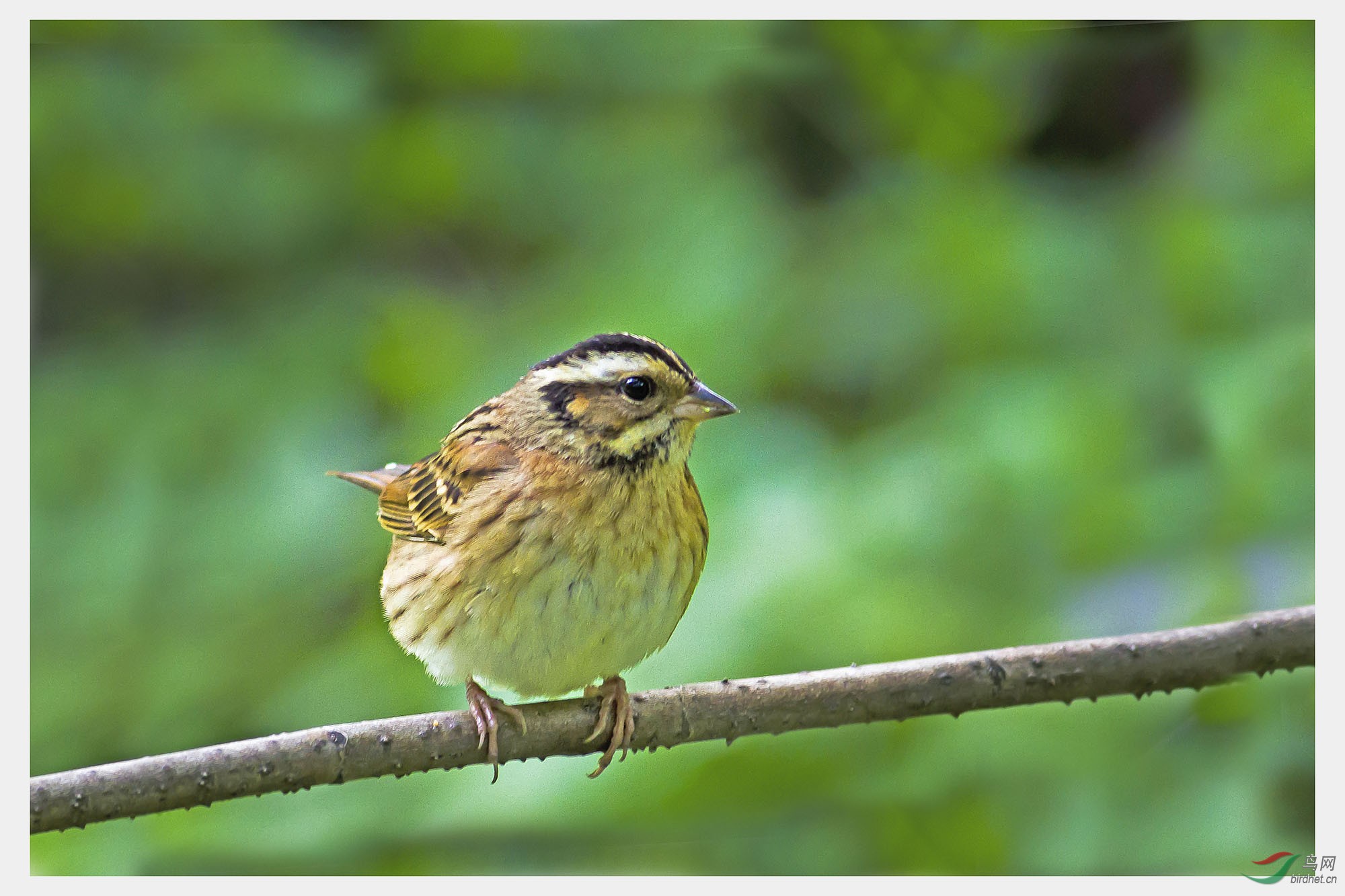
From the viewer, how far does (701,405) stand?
2266 mm

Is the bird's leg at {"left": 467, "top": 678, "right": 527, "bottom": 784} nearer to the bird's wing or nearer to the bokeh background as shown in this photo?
the bird's wing

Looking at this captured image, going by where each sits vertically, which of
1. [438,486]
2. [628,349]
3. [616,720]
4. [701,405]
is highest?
[628,349]

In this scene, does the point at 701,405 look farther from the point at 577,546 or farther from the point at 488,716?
the point at 488,716

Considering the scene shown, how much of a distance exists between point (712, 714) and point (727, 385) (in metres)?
0.87

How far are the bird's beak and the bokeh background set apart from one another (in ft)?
1.66

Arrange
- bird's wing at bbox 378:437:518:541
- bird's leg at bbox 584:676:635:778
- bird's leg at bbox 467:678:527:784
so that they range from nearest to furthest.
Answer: bird's leg at bbox 467:678:527:784
bird's leg at bbox 584:676:635:778
bird's wing at bbox 378:437:518:541

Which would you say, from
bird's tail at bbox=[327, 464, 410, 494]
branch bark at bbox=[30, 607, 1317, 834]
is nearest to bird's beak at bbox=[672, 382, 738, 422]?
branch bark at bbox=[30, 607, 1317, 834]

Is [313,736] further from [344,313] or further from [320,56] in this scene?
[320,56]

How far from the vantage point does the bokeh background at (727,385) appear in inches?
111

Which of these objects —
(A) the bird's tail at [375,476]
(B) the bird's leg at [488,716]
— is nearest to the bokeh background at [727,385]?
(A) the bird's tail at [375,476]

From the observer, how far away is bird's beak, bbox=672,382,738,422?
2244 mm

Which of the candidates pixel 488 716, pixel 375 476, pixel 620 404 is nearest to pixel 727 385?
pixel 620 404

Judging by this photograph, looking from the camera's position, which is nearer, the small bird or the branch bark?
the branch bark
